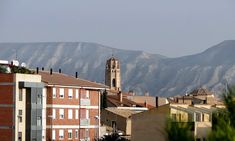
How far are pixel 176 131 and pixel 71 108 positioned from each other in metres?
53.0

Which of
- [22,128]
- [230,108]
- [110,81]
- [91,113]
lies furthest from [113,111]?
[110,81]

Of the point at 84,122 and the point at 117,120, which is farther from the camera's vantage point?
the point at 117,120

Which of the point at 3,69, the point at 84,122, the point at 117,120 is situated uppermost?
the point at 3,69

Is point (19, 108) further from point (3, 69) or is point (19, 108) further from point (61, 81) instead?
point (61, 81)

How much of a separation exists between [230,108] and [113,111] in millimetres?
74922

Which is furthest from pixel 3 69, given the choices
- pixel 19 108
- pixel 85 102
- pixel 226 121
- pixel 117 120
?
pixel 226 121

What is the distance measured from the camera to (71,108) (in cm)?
6272

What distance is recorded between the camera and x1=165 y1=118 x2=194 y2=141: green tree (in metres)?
10.0

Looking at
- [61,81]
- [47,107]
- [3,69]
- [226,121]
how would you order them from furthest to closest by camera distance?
[61,81] < [47,107] < [3,69] < [226,121]

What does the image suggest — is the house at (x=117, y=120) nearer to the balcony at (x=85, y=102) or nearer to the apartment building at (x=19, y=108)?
the balcony at (x=85, y=102)

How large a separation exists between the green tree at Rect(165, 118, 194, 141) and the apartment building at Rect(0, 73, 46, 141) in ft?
146

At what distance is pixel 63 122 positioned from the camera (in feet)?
202

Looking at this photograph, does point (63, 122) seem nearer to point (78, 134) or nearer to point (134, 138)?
point (78, 134)

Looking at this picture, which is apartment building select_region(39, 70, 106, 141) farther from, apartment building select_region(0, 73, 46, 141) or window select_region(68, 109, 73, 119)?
apartment building select_region(0, 73, 46, 141)
